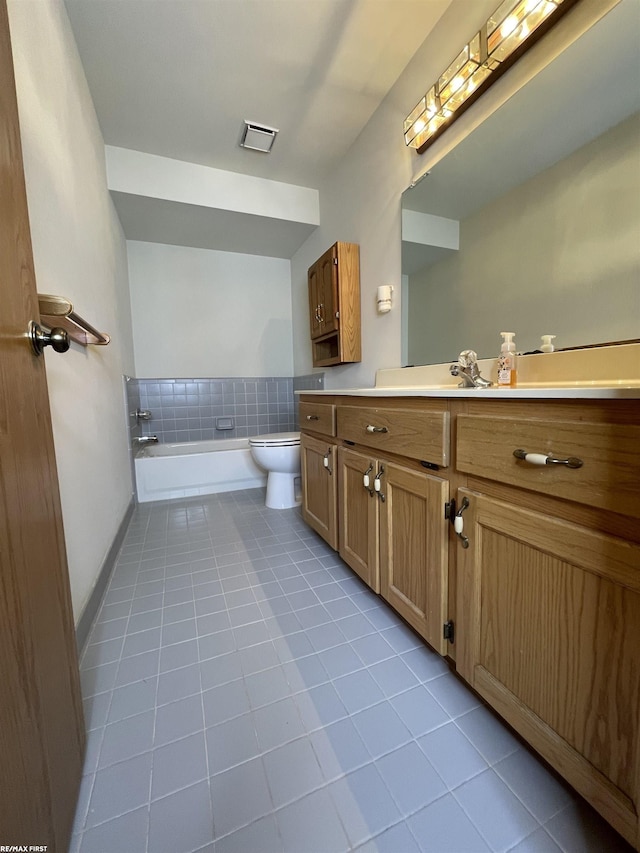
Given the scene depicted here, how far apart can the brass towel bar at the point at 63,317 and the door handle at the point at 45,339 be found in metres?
0.19

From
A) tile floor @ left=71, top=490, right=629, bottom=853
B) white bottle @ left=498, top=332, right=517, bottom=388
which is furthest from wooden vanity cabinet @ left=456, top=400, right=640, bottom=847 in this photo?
white bottle @ left=498, top=332, right=517, bottom=388

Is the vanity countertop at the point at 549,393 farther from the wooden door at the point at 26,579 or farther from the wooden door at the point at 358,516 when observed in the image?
the wooden door at the point at 26,579

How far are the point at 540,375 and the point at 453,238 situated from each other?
2.43 feet

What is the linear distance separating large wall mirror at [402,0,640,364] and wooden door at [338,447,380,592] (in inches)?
24.6

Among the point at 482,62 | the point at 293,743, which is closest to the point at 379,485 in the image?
the point at 293,743

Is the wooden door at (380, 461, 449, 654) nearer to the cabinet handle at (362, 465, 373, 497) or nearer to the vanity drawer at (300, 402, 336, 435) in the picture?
the cabinet handle at (362, 465, 373, 497)

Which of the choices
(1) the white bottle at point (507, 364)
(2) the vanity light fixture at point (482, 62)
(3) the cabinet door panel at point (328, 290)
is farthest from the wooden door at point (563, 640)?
(3) the cabinet door panel at point (328, 290)

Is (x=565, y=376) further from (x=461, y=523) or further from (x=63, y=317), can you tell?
(x=63, y=317)

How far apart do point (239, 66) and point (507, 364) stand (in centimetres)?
191

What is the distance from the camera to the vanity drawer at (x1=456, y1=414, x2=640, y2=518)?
0.50 meters

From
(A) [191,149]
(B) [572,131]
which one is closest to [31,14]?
(A) [191,149]

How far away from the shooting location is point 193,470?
2.60m

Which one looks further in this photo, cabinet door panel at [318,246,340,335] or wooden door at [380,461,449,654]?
cabinet door panel at [318,246,340,335]

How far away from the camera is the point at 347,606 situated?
125 centimetres
